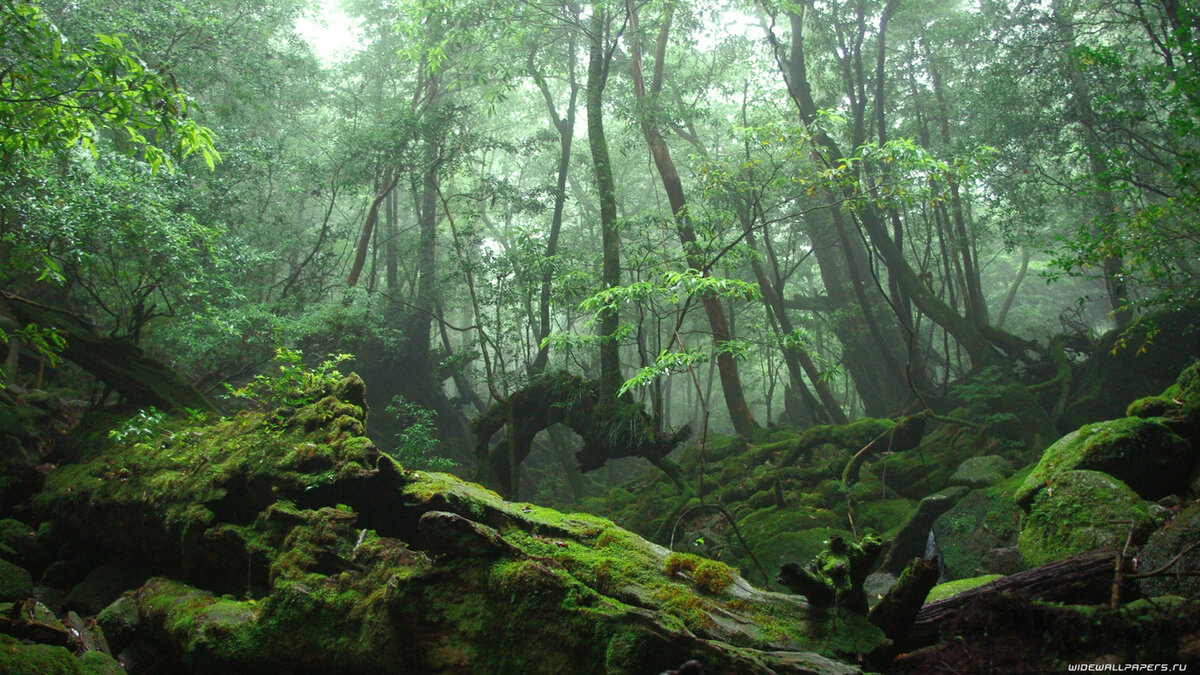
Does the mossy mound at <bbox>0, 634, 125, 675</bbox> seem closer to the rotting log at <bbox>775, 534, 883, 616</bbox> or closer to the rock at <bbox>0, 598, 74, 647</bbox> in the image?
the rock at <bbox>0, 598, 74, 647</bbox>

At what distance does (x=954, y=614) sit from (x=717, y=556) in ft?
15.4

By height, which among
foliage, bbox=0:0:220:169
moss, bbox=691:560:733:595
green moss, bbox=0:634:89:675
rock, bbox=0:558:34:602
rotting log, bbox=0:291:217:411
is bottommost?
moss, bbox=691:560:733:595

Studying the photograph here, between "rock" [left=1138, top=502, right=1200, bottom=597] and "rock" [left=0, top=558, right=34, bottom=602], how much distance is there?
24.1ft

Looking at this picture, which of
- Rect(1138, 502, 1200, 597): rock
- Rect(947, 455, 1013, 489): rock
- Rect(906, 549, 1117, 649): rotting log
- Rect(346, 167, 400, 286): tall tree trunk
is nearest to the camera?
Rect(906, 549, 1117, 649): rotting log

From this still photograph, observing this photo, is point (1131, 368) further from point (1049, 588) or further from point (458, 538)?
point (458, 538)

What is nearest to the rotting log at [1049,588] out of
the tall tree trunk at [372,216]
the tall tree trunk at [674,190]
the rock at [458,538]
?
the rock at [458,538]

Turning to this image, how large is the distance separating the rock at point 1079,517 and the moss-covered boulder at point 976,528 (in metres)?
1.08

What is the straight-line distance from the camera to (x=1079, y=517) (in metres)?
4.43

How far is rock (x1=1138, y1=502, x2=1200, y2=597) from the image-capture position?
311cm

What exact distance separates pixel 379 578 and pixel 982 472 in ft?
26.5

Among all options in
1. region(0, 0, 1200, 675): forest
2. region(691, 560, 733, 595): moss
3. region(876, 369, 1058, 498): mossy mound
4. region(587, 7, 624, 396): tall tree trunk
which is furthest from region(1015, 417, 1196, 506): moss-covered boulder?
region(587, 7, 624, 396): tall tree trunk

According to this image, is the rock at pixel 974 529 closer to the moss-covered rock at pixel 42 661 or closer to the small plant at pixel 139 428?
the moss-covered rock at pixel 42 661

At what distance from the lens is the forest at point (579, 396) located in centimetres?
319

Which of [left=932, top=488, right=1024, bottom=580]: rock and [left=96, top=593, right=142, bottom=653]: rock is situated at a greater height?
[left=96, top=593, right=142, bottom=653]: rock
